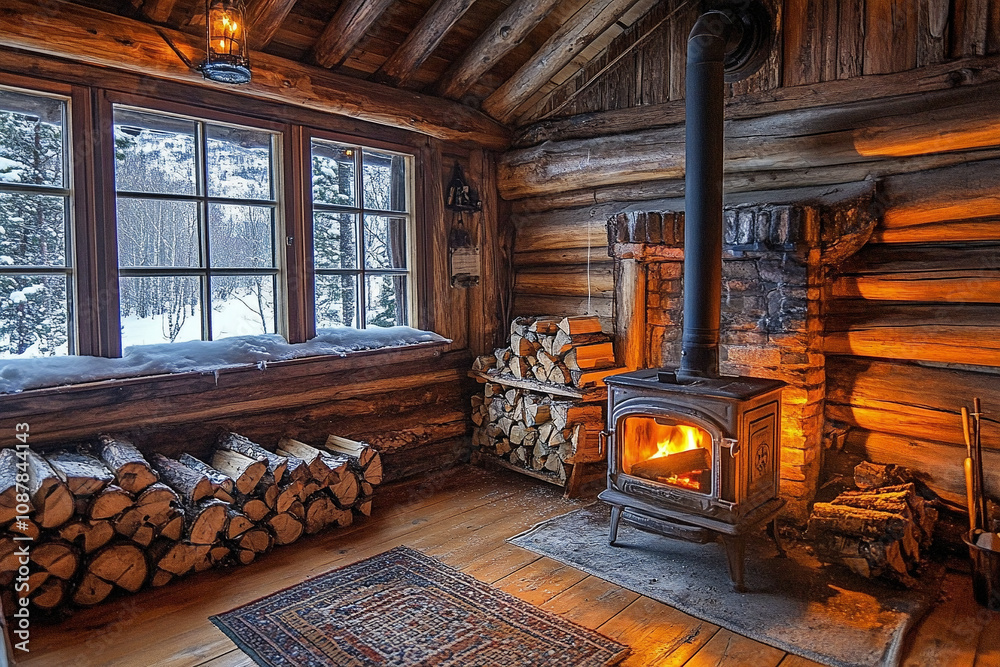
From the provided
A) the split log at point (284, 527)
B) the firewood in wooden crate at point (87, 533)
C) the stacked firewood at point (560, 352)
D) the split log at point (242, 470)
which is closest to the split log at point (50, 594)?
the firewood in wooden crate at point (87, 533)

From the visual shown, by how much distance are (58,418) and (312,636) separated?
1.94 m

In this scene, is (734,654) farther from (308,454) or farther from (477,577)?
(308,454)

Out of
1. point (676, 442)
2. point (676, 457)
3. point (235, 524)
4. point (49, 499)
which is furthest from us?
point (676, 442)

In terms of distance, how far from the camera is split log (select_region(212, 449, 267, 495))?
3.85 meters

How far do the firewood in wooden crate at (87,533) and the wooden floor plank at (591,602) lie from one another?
2.18 m

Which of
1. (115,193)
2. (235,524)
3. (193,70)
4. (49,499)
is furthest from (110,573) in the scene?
(193,70)

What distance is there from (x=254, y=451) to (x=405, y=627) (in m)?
1.57

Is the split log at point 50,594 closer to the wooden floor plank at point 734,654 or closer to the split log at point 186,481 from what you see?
the split log at point 186,481

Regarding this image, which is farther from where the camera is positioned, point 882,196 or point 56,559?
point 882,196

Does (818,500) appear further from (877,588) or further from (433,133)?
(433,133)

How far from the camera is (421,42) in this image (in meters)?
4.70

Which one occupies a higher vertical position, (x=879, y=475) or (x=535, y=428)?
(x=535, y=428)

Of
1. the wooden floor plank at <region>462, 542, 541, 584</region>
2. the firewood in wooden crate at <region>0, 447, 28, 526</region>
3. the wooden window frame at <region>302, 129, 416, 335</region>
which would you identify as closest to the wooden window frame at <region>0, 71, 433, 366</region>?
the wooden window frame at <region>302, 129, 416, 335</region>

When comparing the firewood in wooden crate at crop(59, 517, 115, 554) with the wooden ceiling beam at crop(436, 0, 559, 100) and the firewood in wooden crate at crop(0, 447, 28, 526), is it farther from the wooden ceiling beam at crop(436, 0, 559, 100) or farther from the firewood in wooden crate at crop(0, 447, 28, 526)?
the wooden ceiling beam at crop(436, 0, 559, 100)
